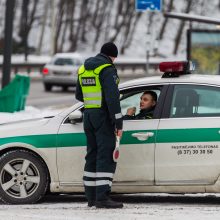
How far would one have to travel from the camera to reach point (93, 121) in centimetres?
817

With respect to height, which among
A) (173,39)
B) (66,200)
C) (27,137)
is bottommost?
(173,39)

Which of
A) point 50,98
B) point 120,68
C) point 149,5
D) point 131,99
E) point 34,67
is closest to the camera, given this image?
point 131,99

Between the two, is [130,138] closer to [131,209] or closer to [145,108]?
[145,108]

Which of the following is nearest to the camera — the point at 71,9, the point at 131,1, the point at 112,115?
the point at 112,115

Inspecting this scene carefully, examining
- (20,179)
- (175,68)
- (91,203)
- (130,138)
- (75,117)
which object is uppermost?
(175,68)

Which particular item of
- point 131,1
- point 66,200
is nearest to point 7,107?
point 66,200

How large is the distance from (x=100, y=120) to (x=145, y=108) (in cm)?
64

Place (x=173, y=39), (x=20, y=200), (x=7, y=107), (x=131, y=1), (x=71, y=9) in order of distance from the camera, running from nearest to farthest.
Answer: (x=20, y=200) < (x=7, y=107) < (x=71, y=9) < (x=131, y=1) < (x=173, y=39)

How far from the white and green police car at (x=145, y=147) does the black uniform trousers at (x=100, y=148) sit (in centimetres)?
25

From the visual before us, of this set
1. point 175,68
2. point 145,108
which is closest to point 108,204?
point 145,108

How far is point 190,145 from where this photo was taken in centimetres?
830

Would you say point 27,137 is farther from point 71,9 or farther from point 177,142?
point 71,9

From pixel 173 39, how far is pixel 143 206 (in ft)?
295

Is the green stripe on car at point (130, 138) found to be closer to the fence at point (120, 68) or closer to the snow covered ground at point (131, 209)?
the snow covered ground at point (131, 209)
